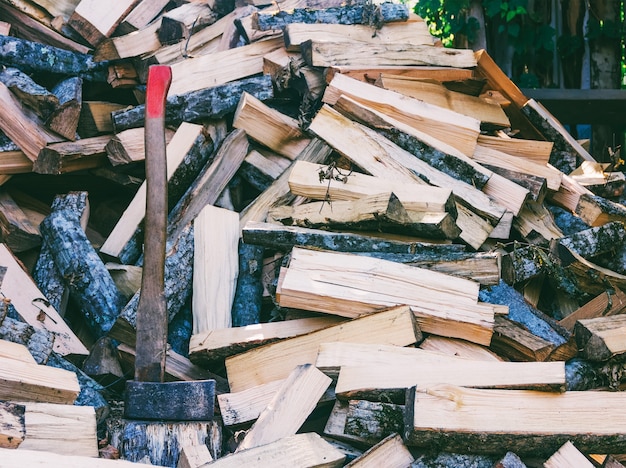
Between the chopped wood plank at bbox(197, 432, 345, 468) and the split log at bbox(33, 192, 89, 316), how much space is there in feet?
5.36

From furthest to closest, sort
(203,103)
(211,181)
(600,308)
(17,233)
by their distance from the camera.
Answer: (203,103)
(211,181)
(17,233)
(600,308)

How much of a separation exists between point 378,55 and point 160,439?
275 cm

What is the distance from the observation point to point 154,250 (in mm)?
3266

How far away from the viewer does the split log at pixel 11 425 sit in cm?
252

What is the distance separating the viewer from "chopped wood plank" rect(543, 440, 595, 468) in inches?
107

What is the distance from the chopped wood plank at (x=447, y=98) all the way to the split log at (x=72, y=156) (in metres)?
1.64

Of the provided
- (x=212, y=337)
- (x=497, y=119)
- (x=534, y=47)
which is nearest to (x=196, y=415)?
(x=212, y=337)

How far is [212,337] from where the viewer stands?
345cm

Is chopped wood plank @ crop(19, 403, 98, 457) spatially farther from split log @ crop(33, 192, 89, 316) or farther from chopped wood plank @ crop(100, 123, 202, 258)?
chopped wood plank @ crop(100, 123, 202, 258)

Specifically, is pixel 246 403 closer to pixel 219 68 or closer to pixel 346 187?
pixel 346 187

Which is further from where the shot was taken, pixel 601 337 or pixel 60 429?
pixel 601 337

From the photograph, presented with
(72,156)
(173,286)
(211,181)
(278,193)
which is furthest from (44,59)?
(173,286)

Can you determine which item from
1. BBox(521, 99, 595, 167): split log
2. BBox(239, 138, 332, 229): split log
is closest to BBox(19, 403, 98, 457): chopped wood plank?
BBox(239, 138, 332, 229): split log

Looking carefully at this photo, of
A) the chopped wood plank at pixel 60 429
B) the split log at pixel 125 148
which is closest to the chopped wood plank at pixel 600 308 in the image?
the chopped wood plank at pixel 60 429
